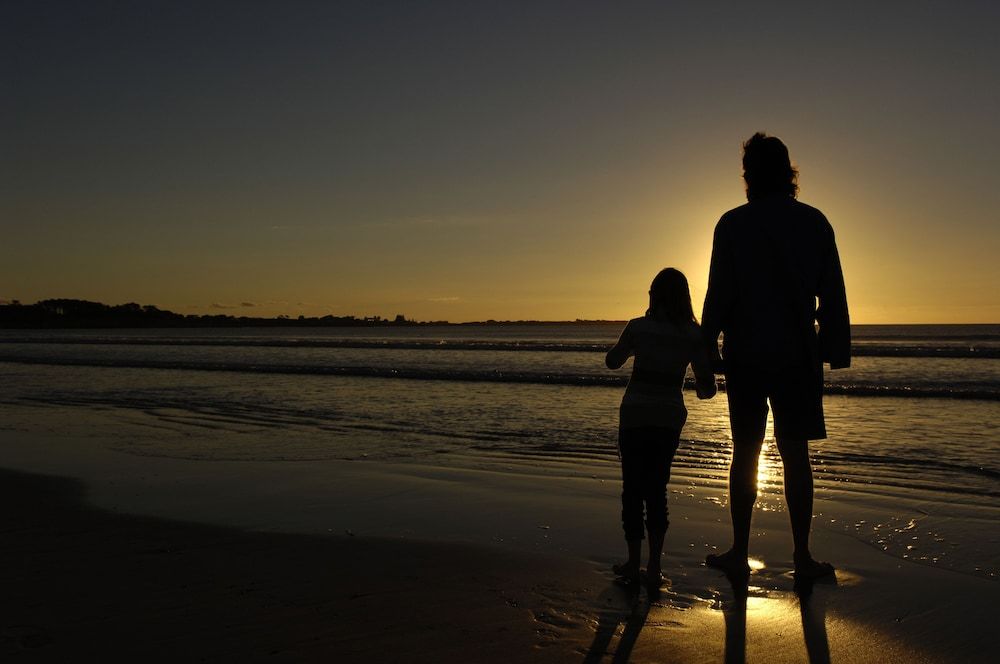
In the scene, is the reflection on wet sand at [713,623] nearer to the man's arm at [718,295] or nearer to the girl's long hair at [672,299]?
the man's arm at [718,295]

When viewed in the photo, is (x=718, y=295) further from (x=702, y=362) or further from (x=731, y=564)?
(x=731, y=564)

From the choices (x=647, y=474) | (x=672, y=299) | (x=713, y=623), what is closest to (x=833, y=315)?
(x=672, y=299)

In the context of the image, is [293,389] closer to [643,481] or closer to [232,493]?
[232,493]

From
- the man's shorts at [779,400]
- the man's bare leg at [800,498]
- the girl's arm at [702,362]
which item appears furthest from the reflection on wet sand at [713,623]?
the girl's arm at [702,362]

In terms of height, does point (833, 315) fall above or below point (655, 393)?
above

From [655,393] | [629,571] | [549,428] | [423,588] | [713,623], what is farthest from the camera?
[549,428]

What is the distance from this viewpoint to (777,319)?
166 inches

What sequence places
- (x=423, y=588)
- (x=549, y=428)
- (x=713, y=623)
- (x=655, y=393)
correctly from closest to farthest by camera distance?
(x=713, y=623) → (x=423, y=588) → (x=655, y=393) → (x=549, y=428)

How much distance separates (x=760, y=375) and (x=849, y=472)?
4.28 metres

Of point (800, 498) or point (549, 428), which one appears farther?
point (549, 428)

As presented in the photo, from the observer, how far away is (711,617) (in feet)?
12.3

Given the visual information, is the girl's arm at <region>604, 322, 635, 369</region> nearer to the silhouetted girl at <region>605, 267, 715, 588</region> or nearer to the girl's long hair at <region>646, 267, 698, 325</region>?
the silhouetted girl at <region>605, 267, 715, 588</region>

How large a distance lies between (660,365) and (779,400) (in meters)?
0.65

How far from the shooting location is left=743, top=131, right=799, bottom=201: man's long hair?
437 centimetres
